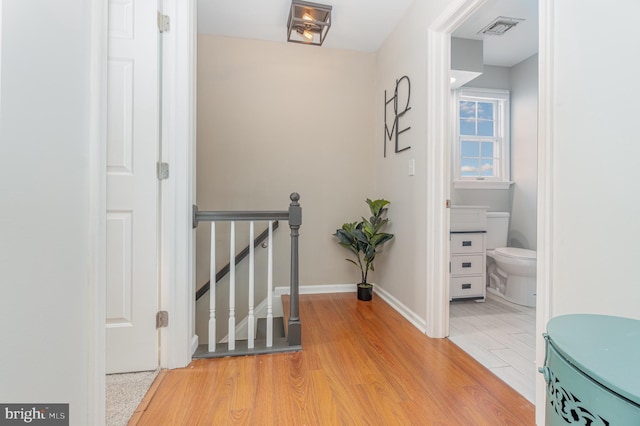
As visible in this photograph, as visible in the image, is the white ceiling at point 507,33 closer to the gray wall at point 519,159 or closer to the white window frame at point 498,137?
A: the gray wall at point 519,159

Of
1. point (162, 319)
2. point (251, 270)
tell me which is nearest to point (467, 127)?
point (251, 270)

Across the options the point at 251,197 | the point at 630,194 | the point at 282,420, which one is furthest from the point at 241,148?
the point at 630,194

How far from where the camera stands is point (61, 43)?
78cm

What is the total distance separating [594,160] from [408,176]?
1.41 meters

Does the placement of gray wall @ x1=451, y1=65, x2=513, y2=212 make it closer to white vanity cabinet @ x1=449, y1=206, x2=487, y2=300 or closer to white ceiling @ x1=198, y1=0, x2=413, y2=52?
white vanity cabinet @ x1=449, y1=206, x2=487, y2=300

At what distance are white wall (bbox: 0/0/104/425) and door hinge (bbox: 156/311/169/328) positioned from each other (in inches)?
29.2

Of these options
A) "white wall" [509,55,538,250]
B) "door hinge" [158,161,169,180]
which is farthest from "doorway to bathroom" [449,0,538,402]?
"door hinge" [158,161,169,180]

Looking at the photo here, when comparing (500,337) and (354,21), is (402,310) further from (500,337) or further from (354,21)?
(354,21)

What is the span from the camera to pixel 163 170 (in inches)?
63.9

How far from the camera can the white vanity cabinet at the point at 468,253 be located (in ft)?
9.21

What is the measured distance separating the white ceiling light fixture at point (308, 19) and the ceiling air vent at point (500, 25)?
5.13 feet

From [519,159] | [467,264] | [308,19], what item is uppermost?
[308,19]

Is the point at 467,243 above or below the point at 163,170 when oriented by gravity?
below

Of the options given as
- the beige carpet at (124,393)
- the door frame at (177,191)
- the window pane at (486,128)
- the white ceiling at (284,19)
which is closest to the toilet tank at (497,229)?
the window pane at (486,128)
